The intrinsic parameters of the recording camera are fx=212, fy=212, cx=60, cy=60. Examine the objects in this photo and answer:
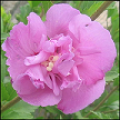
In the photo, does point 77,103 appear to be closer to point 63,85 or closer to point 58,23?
point 63,85

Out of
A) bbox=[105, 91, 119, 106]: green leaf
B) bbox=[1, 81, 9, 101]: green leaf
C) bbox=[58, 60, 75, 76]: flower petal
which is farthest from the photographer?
bbox=[105, 91, 119, 106]: green leaf

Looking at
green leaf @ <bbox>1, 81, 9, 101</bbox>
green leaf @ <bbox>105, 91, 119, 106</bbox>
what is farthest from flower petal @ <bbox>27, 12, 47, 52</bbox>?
green leaf @ <bbox>105, 91, 119, 106</bbox>

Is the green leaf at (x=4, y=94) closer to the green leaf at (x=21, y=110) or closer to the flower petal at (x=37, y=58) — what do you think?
the green leaf at (x=21, y=110)

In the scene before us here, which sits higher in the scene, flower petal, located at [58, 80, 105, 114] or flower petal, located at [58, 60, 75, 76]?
flower petal, located at [58, 60, 75, 76]

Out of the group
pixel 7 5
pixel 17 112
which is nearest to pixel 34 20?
A: pixel 17 112

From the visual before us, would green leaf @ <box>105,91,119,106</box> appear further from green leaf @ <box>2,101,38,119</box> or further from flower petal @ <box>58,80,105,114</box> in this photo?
flower petal @ <box>58,80,105,114</box>

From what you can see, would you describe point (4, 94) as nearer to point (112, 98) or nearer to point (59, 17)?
point (59, 17)
